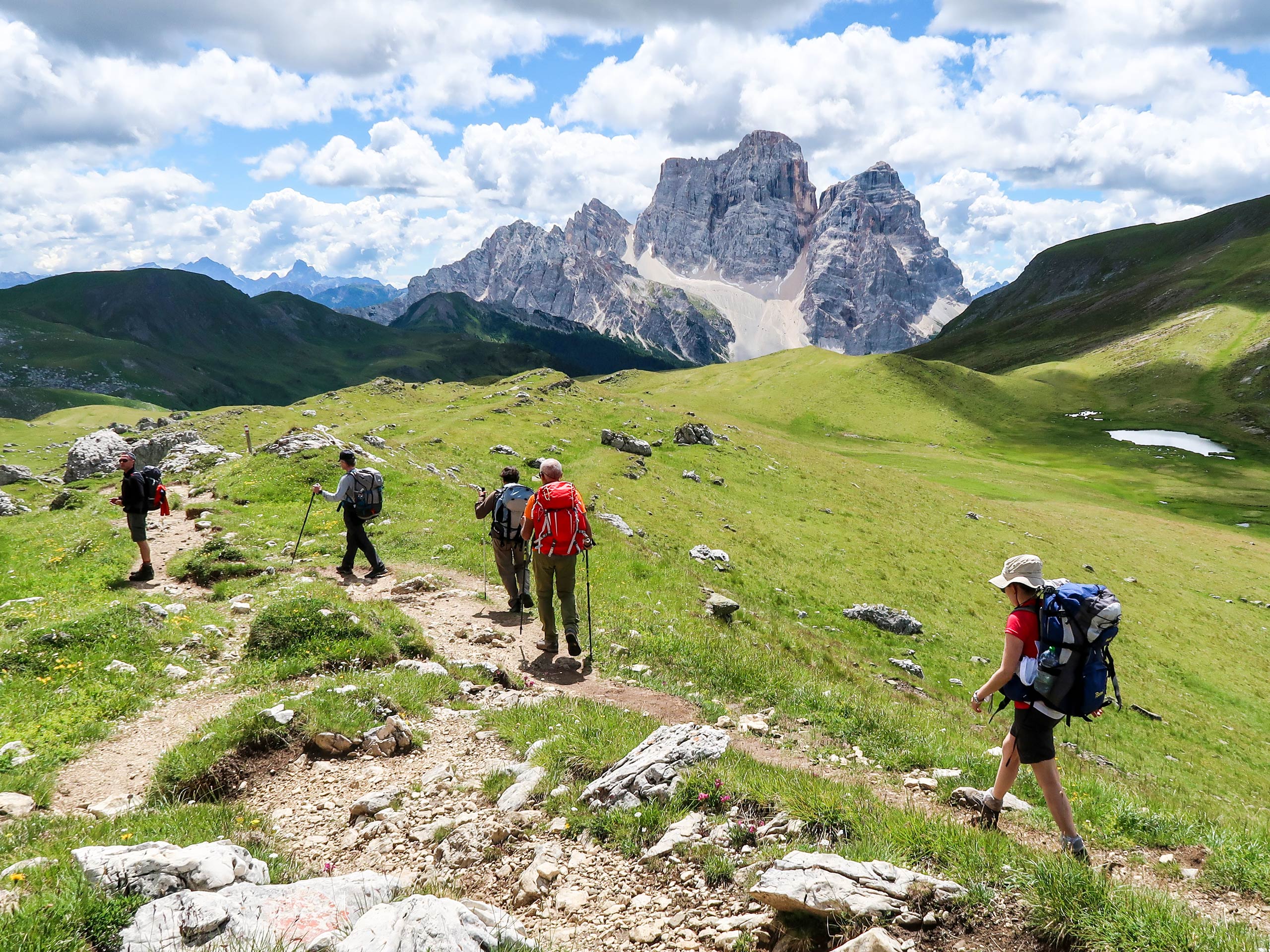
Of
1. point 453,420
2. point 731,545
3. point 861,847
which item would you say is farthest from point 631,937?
point 453,420

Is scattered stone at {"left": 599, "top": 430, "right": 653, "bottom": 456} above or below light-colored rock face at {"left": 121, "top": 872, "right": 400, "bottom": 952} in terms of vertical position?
above

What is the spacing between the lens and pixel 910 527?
44.4m

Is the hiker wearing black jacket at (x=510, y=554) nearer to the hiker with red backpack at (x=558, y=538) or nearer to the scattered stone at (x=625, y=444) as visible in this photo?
the hiker with red backpack at (x=558, y=538)

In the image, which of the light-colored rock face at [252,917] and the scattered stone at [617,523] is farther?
the scattered stone at [617,523]

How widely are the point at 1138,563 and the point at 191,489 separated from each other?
59.1 meters

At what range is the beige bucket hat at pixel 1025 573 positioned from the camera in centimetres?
789

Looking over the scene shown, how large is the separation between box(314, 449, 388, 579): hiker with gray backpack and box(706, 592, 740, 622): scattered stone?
35.1 ft

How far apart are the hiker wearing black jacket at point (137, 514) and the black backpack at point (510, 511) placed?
32.5 ft

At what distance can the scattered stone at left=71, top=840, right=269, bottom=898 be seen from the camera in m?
5.55

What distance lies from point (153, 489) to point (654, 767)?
705 inches

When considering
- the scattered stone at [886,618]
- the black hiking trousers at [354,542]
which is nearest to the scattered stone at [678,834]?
the black hiking trousers at [354,542]

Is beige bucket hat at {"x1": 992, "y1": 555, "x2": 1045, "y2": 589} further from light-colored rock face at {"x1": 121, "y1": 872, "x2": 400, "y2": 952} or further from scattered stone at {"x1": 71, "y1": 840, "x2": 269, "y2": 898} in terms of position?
scattered stone at {"x1": 71, "y1": 840, "x2": 269, "y2": 898}

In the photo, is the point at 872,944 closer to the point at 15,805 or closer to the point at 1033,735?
the point at 1033,735

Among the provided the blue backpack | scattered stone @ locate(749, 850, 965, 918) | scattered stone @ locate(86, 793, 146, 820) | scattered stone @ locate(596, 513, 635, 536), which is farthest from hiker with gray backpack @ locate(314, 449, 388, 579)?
the blue backpack
